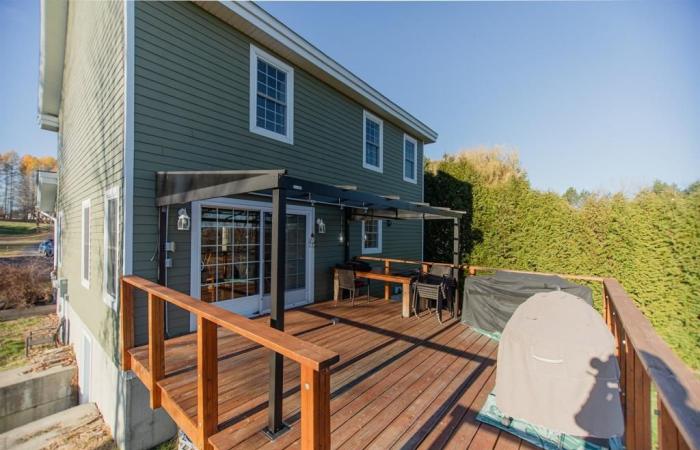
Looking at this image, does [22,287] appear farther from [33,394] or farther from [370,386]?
[370,386]

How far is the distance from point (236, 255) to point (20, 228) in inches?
1471

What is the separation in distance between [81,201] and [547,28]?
37.1ft

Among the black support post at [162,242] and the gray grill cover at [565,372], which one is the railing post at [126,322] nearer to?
the black support post at [162,242]

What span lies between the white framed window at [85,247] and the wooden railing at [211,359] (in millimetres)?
3140

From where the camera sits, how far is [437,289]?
5133 millimetres

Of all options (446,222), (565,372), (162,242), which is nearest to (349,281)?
(162,242)

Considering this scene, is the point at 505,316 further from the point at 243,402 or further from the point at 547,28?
the point at 547,28

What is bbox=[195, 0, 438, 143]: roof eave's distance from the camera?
468 centimetres

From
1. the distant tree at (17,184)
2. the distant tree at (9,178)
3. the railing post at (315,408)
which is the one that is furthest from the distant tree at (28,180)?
the railing post at (315,408)

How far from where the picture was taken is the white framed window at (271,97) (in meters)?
5.26

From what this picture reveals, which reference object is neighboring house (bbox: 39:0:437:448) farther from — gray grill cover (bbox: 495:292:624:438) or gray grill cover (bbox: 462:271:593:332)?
gray grill cover (bbox: 495:292:624:438)

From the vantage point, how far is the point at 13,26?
7.25m

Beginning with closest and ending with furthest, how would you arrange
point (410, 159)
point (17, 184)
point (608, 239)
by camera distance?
1. point (608, 239)
2. point (410, 159)
3. point (17, 184)

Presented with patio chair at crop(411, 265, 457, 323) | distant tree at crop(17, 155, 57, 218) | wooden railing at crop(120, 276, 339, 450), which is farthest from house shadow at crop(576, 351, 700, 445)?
distant tree at crop(17, 155, 57, 218)
